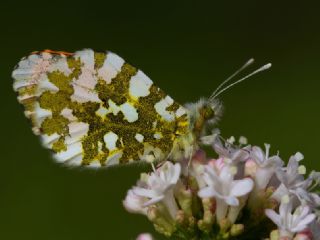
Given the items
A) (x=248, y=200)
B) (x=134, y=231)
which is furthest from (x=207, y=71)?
(x=248, y=200)

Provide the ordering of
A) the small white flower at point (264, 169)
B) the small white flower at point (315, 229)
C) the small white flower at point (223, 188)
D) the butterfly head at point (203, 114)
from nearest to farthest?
the small white flower at point (223, 188)
the small white flower at point (315, 229)
the small white flower at point (264, 169)
the butterfly head at point (203, 114)

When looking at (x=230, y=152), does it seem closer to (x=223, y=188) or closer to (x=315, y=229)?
(x=223, y=188)

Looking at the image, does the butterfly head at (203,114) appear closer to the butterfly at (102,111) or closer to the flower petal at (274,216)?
the butterfly at (102,111)

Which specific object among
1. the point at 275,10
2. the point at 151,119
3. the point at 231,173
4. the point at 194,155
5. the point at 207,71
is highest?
the point at 275,10

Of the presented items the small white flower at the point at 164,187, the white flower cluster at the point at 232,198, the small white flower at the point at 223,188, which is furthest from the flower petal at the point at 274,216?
the small white flower at the point at 164,187

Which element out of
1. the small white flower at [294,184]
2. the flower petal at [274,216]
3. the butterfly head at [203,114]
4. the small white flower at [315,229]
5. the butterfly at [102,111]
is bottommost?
the small white flower at [315,229]

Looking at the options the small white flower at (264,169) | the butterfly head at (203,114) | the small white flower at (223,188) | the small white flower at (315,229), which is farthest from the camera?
the butterfly head at (203,114)

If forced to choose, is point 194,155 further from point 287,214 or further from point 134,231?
point 134,231

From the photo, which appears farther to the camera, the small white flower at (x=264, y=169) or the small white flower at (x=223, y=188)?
the small white flower at (x=264, y=169)
